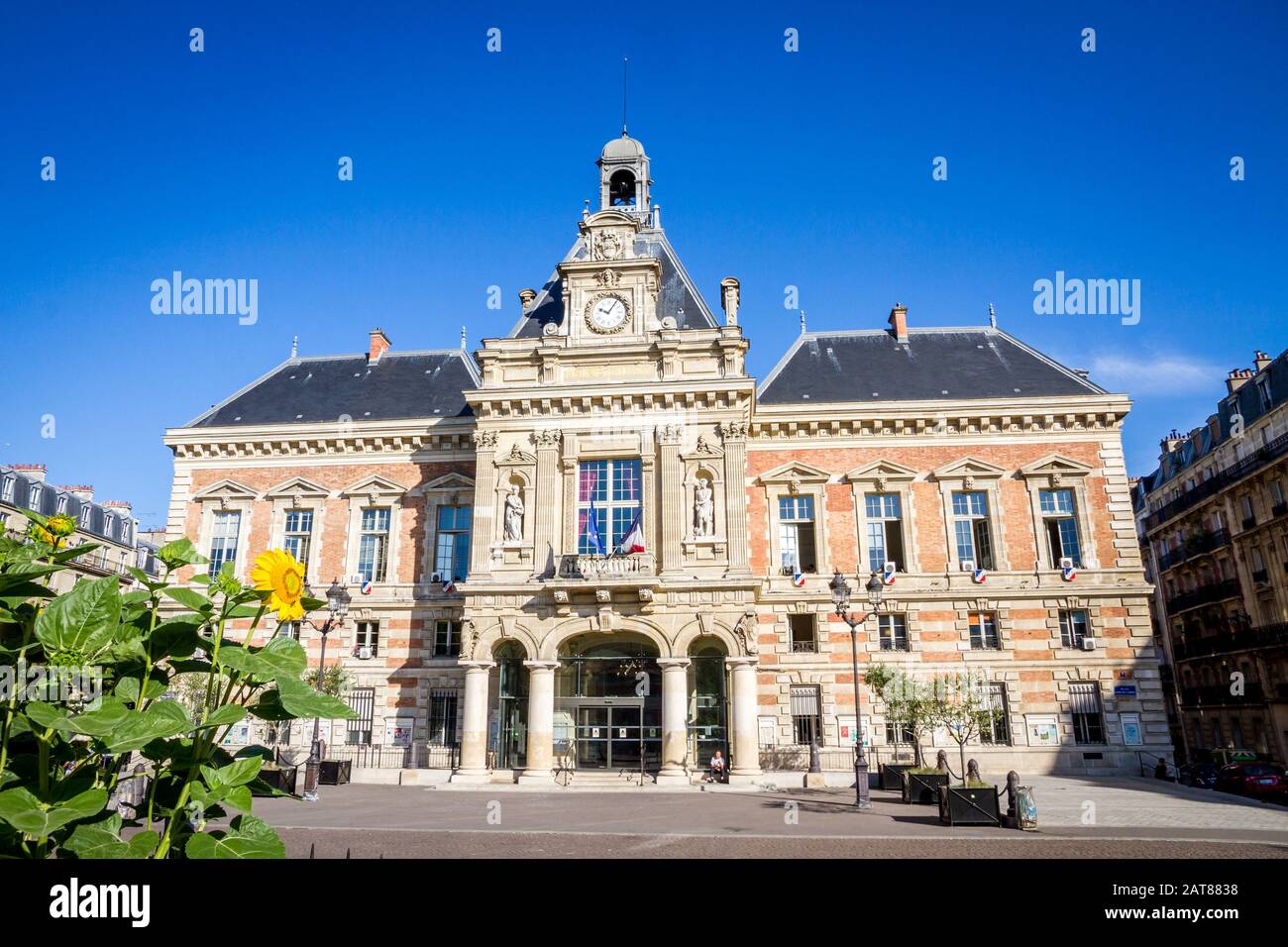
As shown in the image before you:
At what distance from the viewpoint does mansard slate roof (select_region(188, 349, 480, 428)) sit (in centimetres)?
3541

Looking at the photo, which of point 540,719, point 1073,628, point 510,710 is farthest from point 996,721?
point 510,710

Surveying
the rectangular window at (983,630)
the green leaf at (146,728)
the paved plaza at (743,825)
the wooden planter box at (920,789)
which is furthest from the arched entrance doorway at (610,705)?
the green leaf at (146,728)

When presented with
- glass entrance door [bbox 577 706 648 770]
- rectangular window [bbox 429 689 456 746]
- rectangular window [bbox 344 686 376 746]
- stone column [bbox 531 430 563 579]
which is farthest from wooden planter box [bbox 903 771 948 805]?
rectangular window [bbox 344 686 376 746]

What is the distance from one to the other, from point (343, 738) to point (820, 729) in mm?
17517

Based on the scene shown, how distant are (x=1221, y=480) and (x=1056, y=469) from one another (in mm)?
18020

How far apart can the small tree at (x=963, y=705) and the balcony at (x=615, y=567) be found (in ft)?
31.8

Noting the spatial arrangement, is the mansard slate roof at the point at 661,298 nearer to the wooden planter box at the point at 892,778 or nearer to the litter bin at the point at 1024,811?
the wooden planter box at the point at 892,778

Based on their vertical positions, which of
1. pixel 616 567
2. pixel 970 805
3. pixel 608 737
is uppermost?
pixel 616 567

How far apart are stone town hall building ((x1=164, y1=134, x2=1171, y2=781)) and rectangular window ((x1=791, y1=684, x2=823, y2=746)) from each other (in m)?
0.08

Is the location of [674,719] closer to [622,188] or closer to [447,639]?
[447,639]

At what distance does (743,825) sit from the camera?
1641cm

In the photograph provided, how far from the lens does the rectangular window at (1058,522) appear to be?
3080cm

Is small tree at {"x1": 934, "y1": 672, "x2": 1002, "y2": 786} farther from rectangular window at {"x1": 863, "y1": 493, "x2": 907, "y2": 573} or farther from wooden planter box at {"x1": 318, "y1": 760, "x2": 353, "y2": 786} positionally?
wooden planter box at {"x1": 318, "y1": 760, "x2": 353, "y2": 786}
